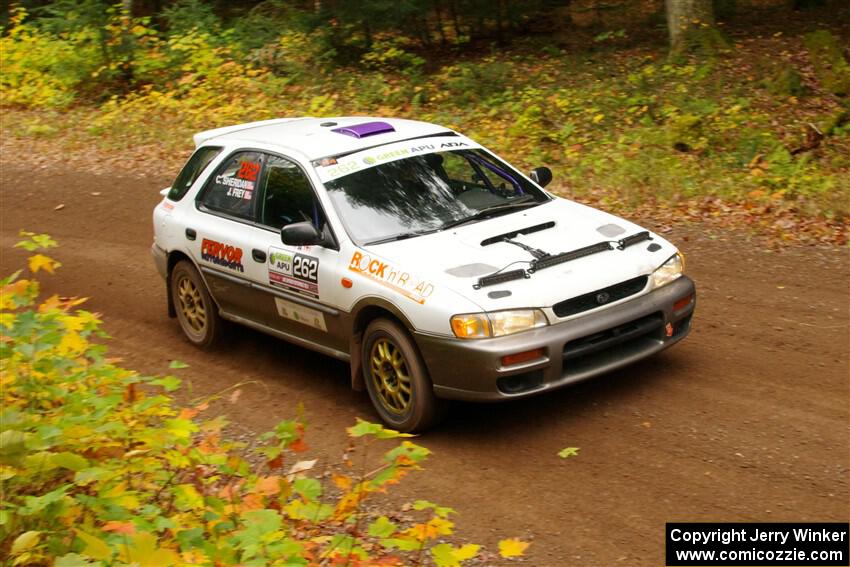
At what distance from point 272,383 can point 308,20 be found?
11129mm

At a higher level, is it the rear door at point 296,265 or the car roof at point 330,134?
the car roof at point 330,134

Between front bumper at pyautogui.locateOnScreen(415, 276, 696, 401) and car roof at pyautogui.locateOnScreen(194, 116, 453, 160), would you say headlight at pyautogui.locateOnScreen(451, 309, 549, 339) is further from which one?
car roof at pyautogui.locateOnScreen(194, 116, 453, 160)

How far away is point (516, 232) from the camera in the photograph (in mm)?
7066

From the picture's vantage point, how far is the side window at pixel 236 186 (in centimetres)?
799

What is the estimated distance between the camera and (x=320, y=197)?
733cm

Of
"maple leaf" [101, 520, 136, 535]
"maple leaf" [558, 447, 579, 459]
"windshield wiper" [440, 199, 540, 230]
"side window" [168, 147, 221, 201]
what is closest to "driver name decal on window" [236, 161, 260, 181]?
"side window" [168, 147, 221, 201]

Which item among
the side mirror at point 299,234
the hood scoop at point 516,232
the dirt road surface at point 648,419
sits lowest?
the dirt road surface at point 648,419

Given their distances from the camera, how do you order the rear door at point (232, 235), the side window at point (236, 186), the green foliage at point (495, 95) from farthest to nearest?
the green foliage at point (495, 95)
the side window at point (236, 186)
the rear door at point (232, 235)

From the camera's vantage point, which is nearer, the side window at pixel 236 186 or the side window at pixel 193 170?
the side window at pixel 236 186

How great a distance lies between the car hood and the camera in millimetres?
6336

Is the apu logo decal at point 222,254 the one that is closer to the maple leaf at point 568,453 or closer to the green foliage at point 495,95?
the maple leaf at point 568,453

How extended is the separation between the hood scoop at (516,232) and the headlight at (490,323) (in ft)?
2.64

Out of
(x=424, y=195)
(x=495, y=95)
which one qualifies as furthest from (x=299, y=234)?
(x=495, y=95)

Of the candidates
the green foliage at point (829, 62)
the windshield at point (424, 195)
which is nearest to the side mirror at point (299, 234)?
the windshield at point (424, 195)
